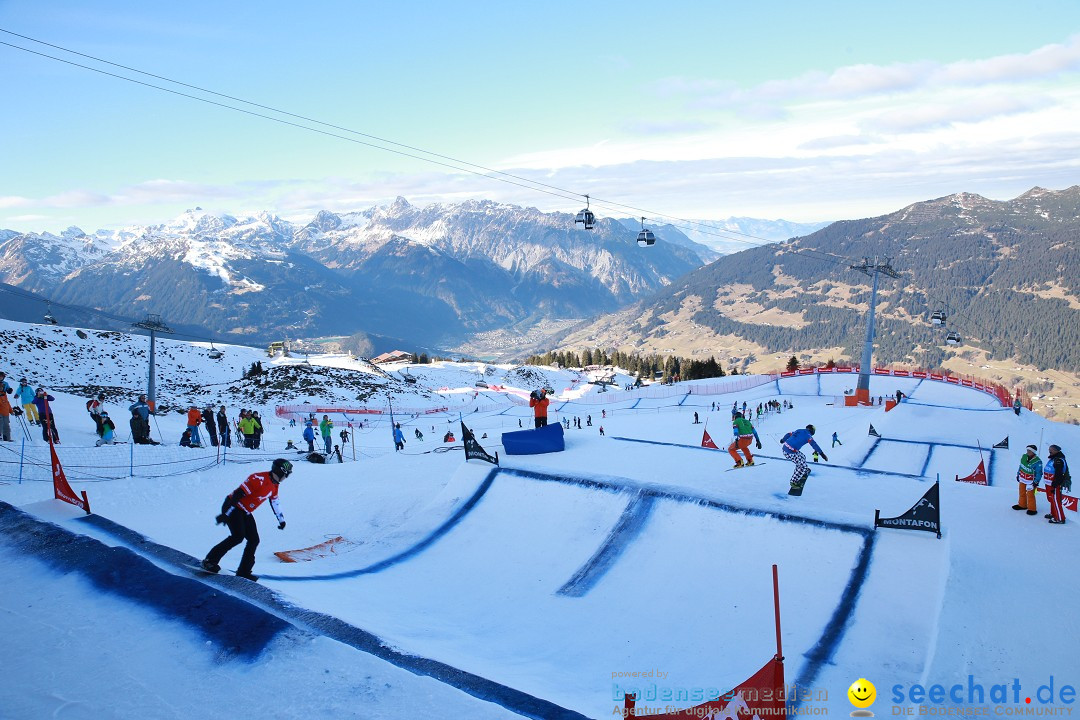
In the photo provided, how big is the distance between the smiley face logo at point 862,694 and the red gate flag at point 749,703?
0.91 metres

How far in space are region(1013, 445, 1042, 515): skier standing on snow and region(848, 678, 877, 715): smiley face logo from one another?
637 centimetres

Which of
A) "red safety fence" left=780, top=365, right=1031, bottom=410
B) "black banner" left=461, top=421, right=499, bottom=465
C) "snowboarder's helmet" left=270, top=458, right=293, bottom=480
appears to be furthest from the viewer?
"red safety fence" left=780, top=365, right=1031, bottom=410

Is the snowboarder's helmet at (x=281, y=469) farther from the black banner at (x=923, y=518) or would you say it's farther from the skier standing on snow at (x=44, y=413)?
the skier standing on snow at (x=44, y=413)

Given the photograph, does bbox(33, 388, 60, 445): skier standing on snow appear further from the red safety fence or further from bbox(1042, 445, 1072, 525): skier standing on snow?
the red safety fence

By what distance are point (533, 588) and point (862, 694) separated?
503cm

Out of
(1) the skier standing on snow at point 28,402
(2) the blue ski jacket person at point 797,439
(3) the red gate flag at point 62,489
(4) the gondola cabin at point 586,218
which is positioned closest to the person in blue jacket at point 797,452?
(2) the blue ski jacket person at point 797,439

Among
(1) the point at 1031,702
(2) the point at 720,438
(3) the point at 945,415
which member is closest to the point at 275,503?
(1) the point at 1031,702

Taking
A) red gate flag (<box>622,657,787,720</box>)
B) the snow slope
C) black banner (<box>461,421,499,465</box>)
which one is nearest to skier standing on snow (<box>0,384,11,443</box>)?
the snow slope

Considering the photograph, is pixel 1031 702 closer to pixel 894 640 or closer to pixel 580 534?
pixel 894 640

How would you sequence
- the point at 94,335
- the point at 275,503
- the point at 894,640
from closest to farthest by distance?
1. the point at 894,640
2. the point at 275,503
3. the point at 94,335

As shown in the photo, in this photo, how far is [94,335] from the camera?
6284 centimetres

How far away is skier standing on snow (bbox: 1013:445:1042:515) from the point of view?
1123 centimetres

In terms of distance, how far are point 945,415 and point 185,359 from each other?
204 ft

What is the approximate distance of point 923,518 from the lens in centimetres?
1009
